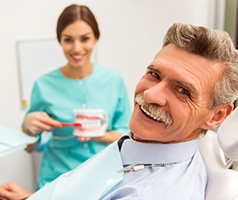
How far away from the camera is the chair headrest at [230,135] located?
881 millimetres

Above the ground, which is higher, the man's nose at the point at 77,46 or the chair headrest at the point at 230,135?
the man's nose at the point at 77,46

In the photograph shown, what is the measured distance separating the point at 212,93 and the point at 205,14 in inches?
70.4

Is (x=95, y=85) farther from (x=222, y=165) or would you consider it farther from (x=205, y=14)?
(x=205, y=14)

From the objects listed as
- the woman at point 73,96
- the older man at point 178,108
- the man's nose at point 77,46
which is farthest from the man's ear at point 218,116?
the man's nose at point 77,46

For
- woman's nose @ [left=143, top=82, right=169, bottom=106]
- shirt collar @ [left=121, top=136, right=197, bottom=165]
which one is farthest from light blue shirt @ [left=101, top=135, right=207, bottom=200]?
woman's nose @ [left=143, top=82, right=169, bottom=106]

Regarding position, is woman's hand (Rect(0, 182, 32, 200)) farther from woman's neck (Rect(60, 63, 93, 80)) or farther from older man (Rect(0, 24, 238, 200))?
woman's neck (Rect(60, 63, 93, 80))

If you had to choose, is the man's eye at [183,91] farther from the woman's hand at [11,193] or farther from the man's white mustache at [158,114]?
the woman's hand at [11,193]

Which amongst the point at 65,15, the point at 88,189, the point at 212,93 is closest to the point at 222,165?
the point at 212,93

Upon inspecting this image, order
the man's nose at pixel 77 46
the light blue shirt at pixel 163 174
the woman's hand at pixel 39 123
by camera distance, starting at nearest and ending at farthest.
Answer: the light blue shirt at pixel 163 174 < the woman's hand at pixel 39 123 < the man's nose at pixel 77 46

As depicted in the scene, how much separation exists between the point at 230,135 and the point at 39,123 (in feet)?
2.66

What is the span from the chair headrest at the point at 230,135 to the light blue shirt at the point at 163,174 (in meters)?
0.09

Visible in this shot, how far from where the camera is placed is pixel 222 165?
101 centimetres

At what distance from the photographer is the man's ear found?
37.2 inches

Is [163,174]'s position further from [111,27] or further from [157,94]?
[111,27]
